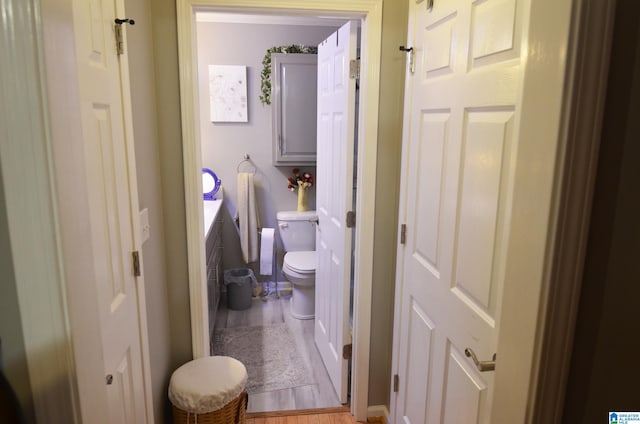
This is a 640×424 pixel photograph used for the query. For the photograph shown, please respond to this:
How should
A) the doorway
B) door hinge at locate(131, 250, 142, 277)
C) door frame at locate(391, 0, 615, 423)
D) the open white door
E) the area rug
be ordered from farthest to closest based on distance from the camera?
the doorway, the area rug, door hinge at locate(131, 250, 142, 277), the open white door, door frame at locate(391, 0, 615, 423)

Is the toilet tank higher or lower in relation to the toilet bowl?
higher

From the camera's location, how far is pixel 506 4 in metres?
1.06

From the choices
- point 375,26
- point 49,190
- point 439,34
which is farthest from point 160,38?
point 49,190

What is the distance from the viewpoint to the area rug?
2572 millimetres

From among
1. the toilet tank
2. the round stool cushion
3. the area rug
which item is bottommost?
the area rug

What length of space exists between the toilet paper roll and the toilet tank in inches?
4.3

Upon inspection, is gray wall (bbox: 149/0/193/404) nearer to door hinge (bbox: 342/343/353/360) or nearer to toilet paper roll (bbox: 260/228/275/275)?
door hinge (bbox: 342/343/353/360)

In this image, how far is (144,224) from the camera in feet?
5.08

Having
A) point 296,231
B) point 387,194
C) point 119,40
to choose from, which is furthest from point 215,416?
point 296,231

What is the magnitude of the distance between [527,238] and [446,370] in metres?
0.80

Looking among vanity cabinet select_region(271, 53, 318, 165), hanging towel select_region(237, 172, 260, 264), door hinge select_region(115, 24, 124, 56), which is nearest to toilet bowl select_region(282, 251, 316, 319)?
hanging towel select_region(237, 172, 260, 264)

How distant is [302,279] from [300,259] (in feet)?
0.62

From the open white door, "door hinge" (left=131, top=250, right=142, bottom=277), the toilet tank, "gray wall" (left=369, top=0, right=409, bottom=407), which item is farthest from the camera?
the toilet tank

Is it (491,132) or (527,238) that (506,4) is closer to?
(491,132)
